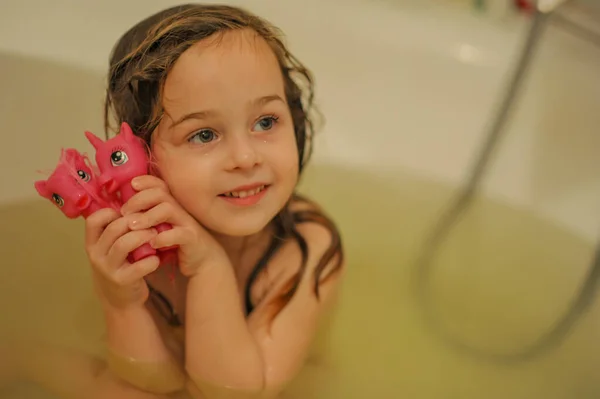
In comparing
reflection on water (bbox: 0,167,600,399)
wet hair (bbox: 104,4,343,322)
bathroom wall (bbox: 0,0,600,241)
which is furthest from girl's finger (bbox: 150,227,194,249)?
bathroom wall (bbox: 0,0,600,241)

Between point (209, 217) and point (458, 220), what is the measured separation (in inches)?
24.9

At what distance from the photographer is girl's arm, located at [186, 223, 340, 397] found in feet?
2.35

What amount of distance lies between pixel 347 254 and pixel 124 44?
58 centimetres

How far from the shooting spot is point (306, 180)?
1221 millimetres

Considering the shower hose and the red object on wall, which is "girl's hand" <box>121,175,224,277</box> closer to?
the shower hose

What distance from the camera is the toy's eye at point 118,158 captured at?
628 mm

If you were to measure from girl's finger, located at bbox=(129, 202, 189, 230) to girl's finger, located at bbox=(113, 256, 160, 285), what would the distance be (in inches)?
1.4

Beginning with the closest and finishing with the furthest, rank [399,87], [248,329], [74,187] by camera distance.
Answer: [74,187] → [248,329] → [399,87]

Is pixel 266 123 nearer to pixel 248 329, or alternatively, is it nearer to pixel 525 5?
pixel 248 329

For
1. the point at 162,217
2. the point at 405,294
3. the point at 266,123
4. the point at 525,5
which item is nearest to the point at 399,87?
the point at 525,5

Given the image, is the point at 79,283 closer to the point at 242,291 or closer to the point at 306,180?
the point at 242,291

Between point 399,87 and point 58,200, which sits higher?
point 399,87

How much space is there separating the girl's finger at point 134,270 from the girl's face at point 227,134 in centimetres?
7

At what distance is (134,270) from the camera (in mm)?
637
